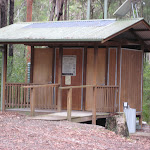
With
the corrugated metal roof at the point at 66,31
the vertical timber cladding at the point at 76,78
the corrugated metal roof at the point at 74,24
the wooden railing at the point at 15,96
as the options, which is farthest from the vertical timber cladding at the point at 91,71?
the wooden railing at the point at 15,96

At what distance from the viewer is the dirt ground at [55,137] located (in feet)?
25.2

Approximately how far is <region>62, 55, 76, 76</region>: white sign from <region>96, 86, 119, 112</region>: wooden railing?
1352mm

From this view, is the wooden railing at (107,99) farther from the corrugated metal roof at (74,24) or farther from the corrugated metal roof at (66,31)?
the corrugated metal roof at (74,24)

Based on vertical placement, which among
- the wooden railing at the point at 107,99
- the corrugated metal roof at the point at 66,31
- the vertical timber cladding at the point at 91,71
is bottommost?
the wooden railing at the point at 107,99

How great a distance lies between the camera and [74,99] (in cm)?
1346

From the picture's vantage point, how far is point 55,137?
8500mm

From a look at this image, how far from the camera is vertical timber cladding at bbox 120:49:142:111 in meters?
13.2

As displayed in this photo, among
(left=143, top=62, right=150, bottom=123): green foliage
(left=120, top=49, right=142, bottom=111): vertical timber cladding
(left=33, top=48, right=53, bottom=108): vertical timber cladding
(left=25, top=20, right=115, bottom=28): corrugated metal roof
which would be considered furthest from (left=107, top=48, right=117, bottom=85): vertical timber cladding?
(left=143, top=62, right=150, bottom=123): green foliage

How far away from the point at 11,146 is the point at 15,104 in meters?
6.17

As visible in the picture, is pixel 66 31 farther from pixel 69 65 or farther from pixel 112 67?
pixel 112 67

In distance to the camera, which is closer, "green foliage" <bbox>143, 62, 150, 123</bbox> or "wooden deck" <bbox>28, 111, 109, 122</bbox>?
"wooden deck" <bbox>28, 111, 109, 122</bbox>

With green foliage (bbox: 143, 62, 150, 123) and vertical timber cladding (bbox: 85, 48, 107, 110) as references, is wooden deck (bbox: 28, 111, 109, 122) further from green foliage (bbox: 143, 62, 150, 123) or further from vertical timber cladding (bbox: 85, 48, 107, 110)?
green foliage (bbox: 143, 62, 150, 123)

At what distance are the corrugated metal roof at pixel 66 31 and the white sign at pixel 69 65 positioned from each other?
1142 millimetres

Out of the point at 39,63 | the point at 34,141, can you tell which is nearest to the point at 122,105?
the point at 39,63
